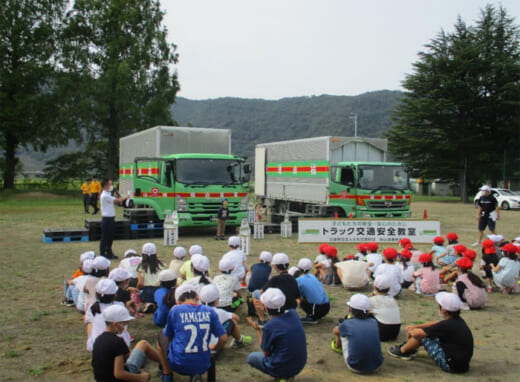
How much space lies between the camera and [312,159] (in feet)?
69.7

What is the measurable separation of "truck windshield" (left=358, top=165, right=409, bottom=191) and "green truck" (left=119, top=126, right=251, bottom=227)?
4865 millimetres

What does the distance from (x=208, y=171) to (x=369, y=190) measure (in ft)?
20.7

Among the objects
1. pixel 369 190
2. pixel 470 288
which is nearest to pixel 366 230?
Answer: pixel 470 288

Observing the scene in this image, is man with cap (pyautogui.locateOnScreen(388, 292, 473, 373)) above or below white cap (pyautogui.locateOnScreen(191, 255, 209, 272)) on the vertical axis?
below

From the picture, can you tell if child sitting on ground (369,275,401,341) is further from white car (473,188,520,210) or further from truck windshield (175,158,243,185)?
white car (473,188,520,210)

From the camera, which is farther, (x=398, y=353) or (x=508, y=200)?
(x=508, y=200)

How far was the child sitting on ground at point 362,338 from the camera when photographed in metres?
5.62

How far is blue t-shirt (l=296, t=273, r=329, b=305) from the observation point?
7.40 m

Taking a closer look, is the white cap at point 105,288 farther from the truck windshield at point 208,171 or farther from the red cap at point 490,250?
the truck windshield at point 208,171

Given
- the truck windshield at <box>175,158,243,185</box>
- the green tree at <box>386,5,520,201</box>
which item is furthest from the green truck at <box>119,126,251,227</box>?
the green tree at <box>386,5,520,201</box>

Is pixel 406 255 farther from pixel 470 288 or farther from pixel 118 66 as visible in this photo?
pixel 118 66

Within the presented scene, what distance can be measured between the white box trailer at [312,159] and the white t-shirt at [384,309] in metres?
13.3

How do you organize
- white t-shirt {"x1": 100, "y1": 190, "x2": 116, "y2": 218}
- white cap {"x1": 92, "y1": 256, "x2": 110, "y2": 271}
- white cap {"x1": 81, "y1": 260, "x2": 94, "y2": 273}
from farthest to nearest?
1. white t-shirt {"x1": 100, "y1": 190, "x2": 116, "y2": 218}
2. white cap {"x1": 81, "y1": 260, "x2": 94, "y2": 273}
3. white cap {"x1": 92, "y1": 256, "x2": 110, "y2": 271}

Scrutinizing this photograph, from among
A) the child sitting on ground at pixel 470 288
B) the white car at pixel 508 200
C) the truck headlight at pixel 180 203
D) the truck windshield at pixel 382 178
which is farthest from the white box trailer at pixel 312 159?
A: the white car at pixel 508 200
